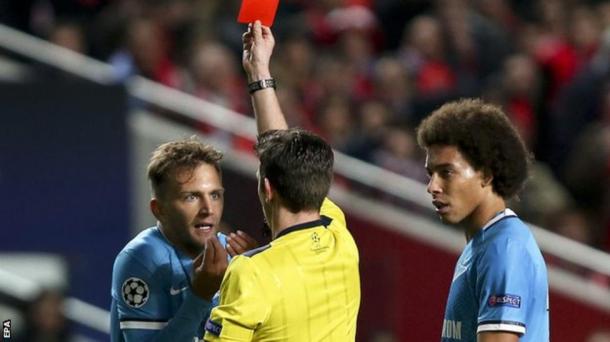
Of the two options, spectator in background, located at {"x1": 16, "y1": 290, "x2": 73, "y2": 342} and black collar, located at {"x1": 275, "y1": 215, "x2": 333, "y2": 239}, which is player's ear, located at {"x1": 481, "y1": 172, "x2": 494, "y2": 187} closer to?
black collar, located at {"x1": 275, "y1": 215, "x2": 333, "y2": 239}

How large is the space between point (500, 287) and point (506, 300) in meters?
0.05

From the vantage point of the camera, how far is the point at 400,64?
39.1ft

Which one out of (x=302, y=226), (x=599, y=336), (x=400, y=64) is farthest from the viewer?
(x=400, y=64)

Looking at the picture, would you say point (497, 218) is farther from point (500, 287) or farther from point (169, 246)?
point (169, 246)

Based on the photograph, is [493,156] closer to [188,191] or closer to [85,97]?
[188,191]

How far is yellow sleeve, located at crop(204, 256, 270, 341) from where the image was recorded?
435cm

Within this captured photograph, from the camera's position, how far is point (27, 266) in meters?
10.5

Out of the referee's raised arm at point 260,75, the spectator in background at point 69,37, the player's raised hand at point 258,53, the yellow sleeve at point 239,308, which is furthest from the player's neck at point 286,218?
the spectator in background at point 69,37

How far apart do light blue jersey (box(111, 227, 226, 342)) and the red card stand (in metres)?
0.90

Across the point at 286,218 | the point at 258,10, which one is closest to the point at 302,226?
the point at 286,218

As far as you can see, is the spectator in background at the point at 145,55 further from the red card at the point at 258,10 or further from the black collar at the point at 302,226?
the black collar at the point at 302,226

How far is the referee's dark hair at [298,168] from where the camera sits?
4.53 meters

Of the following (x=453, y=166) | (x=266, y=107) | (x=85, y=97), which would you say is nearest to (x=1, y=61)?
(x=85, y=97)

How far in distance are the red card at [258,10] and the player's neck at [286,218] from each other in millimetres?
1043
